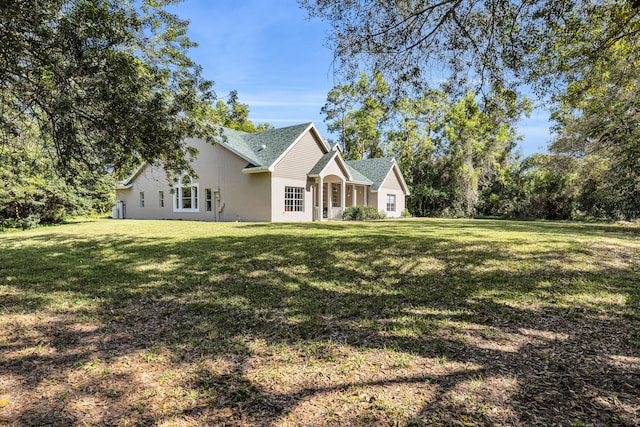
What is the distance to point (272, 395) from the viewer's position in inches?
102

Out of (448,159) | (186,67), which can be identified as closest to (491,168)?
(448,159)

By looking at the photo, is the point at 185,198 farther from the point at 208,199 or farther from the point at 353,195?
the point at 353,195

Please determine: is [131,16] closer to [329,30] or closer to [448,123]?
[329,30]

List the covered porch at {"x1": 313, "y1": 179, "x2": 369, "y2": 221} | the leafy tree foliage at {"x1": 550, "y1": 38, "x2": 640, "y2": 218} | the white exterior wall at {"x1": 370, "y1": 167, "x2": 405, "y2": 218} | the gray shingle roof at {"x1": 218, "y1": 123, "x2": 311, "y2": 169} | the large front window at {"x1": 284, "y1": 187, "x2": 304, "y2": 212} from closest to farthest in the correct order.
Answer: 1. the leafy tree foliage at {"x1": 550, "y1": 38, "x2": 640, "y2": 218}
2. the gray shingle roof at {"x1": 218, "y1": 123, "x2": 311, "y2": 169}
3. the large front window at {"x1": 284, "y1": 187, "x2": 304, "y2": 212}
4. the covered porch at {"x1": 313, "y1": 179, "x2": 369, "y2": 221}
5. the white exterior wall at {"x1": 370, "y1": 167, "x2": 405, "y2": 218}

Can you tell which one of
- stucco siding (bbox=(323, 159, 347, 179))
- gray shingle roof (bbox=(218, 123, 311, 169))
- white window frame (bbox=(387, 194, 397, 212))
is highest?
gray shingle roof (bbox=(218, 123, 311, 169))

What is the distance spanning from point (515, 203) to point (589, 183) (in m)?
5.89

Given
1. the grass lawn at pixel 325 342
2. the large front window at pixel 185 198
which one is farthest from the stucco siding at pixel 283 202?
the grass lawn at pixel 325 342

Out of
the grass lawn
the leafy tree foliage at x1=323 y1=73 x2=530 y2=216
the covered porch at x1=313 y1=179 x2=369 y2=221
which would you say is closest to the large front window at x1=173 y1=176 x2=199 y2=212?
the covered porch at x1=313 y1=179 x2=369 y2=221

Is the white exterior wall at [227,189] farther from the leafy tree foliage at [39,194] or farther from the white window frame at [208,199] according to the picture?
the leafy tree foliage at [39,194]

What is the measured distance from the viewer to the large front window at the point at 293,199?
19969 mm

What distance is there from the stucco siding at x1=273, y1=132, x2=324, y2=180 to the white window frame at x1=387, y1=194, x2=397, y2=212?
897 centimetres

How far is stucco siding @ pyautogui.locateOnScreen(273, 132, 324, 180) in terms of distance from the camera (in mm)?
19438

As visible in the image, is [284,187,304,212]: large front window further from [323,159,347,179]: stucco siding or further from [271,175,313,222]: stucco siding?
[323,159,347,179]: stucco siding

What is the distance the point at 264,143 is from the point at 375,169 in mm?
10843
